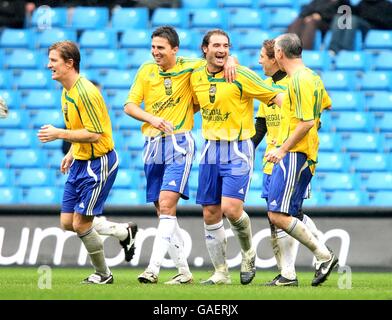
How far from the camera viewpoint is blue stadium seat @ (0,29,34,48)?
→ 18391 mm

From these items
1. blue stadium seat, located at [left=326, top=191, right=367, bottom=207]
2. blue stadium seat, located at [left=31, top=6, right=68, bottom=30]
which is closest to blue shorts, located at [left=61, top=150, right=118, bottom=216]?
blue stadium seat, located at [left=326, top=191, right=367, bottom=207]

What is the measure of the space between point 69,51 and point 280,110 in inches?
86.6

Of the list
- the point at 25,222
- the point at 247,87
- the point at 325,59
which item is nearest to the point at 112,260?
the point at 25,222

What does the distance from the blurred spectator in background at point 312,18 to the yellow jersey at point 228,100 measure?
22.2 ft

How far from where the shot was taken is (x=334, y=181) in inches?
625

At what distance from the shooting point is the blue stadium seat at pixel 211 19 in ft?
59.4

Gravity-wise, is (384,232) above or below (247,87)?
below

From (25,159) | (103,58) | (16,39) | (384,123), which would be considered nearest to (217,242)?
(25,159)

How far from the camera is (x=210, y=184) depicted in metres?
10.8

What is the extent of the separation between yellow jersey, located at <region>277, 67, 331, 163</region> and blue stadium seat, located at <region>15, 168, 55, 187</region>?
21.3 ft

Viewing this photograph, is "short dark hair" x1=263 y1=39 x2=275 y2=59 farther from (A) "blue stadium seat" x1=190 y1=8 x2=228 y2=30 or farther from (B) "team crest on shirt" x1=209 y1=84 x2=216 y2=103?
(A) "blue stadium seat" x1=190 y1=8 x2=228 y2=30

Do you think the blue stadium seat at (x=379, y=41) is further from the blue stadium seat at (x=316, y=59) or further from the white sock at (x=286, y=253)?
the white sock at (x=286, y=253)

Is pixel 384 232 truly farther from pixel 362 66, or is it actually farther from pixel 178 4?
pixel 178 4
